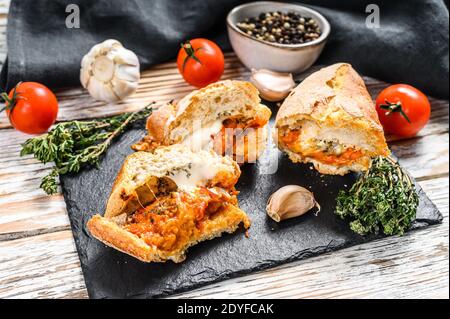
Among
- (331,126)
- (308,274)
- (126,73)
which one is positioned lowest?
(308,274)

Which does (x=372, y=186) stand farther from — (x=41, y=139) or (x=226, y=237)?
(x=41, y=139)

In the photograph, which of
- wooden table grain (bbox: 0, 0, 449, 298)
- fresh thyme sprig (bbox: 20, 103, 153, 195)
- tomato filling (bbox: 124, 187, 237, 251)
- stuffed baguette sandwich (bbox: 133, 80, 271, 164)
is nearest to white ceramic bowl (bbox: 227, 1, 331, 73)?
stuffed baguette sandwich (bbox: 133, 80, 271, 164)

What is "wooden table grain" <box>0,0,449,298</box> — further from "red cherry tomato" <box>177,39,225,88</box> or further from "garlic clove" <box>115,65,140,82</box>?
"red cherry tomato" <box>177,39,225,88</box>

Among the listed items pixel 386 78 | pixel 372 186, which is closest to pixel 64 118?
pixel 372 186

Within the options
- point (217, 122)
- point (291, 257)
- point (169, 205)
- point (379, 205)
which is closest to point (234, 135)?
point (217, 122)

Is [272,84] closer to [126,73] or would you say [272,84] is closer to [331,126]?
[331,126]
